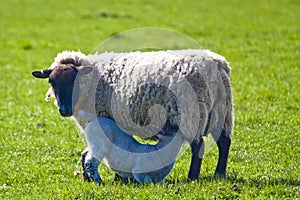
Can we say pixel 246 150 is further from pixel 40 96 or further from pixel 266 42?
pixel 266 42

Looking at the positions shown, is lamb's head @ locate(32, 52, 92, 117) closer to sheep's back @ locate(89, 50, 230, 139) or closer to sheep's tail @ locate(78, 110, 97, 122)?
sheep's tail @ locate(78, 110, 97, 122)

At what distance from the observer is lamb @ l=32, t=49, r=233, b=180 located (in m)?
6.37

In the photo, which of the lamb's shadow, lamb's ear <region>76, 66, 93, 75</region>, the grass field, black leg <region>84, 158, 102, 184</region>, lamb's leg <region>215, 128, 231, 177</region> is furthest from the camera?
lamb's ear <region>76, 66, 93, 75</region>

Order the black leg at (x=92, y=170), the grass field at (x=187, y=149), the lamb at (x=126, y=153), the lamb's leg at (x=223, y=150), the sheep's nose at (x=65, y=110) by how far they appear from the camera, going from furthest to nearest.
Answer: the sheep's nose at (x=65, y=110)
the lamb's leg at (x=223, y=150)
the black leg at (x=92, y=170)
the lamb at (x=126, y=153)
the grass field at (x=187, y=149)

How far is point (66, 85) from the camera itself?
7.01 m

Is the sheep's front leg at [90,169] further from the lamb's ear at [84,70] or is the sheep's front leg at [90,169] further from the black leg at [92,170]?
the lamb's ear at [84,70]

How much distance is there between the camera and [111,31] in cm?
1783

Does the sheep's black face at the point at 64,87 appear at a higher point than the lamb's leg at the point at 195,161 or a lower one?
higher

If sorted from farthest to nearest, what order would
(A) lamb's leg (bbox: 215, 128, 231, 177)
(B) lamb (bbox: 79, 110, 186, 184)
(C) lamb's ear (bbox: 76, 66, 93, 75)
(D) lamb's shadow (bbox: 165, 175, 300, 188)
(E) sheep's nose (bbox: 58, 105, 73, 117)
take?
(C) lamb's ear (bbox: 76, 66, 93, 75), (E) sheep's nose (bbox: 58, 105, 73, 117), (A) lamb's leg (bbox: 215, 128, 231, 177), (B) lamb (bbox: 79, 110, 186, 184), (D) lamb's shadow (bbox: 165, 175, 300, 188)

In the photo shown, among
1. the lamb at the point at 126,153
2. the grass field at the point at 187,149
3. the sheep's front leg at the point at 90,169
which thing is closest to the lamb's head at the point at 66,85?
the lamb at the point at 126,153

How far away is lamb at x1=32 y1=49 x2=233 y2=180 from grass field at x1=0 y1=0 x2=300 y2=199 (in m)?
0.56

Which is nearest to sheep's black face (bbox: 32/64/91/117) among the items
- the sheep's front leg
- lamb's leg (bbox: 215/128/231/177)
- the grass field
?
the sheep's front leg

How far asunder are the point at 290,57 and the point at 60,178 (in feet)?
26.3

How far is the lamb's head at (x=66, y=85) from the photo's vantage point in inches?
275
